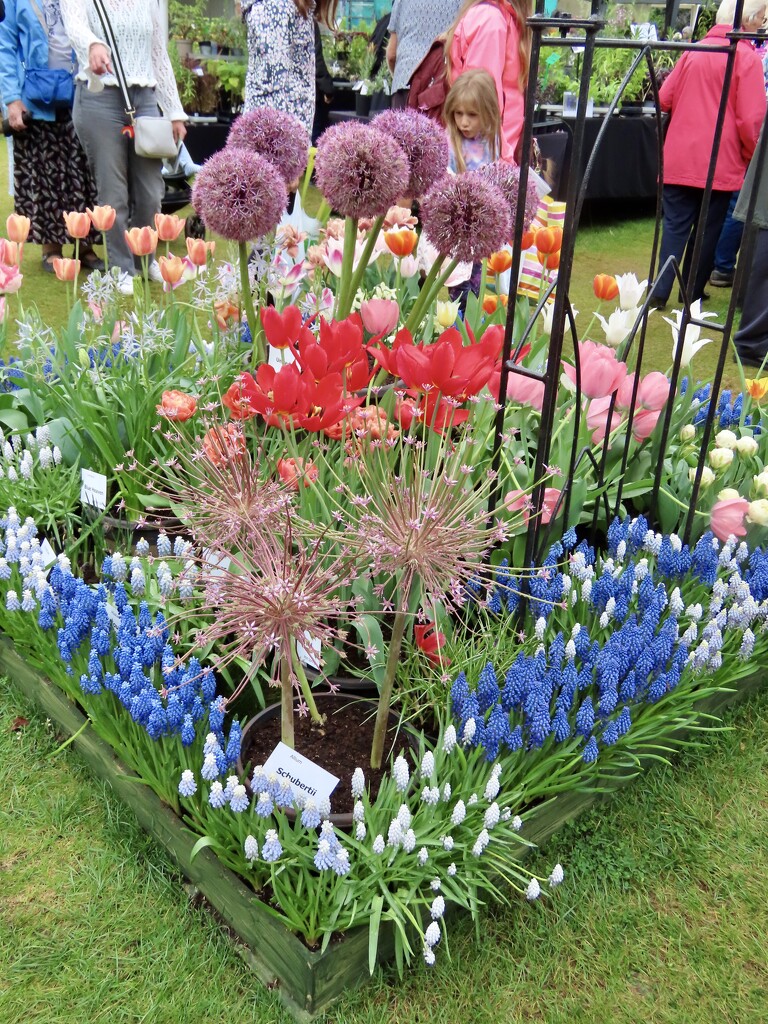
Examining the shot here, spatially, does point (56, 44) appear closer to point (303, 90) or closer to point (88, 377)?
point (303, 90)

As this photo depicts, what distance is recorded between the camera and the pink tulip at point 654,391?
2.13 m

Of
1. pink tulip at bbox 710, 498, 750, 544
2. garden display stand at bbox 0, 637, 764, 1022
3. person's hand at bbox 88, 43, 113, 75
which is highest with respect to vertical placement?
person's hand at bbox 88, 43, 113, 75

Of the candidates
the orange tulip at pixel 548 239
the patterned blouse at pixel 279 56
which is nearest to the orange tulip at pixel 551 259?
the orange tulip at pixel 548 239

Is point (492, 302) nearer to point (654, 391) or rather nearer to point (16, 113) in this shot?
point (654, 391)

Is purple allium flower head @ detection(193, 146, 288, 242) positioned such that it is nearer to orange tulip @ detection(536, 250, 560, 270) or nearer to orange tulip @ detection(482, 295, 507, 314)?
orange tulip @ detection(536, 250, 560, 270)

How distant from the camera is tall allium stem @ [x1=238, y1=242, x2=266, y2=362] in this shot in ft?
6.88

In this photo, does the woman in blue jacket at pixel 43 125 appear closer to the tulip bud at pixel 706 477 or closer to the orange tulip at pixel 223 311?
the orange tulip at pixel 223 311

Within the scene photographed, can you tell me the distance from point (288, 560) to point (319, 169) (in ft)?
3.14

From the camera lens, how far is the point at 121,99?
444cm

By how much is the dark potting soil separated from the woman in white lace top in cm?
292

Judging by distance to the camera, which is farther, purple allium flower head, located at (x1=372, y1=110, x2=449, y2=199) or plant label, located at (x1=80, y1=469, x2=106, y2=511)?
plant label, located at (x1=80, y1=469, x2=106, y2=511)

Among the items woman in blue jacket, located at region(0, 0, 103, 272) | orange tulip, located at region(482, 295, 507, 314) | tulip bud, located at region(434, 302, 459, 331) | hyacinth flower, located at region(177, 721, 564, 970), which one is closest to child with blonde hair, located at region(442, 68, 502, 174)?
orange tulip, located at region(482, 295, 507, 314)

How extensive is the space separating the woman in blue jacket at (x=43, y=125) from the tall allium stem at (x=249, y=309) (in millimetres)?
3555

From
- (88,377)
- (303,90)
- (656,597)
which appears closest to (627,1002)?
(656,597)
